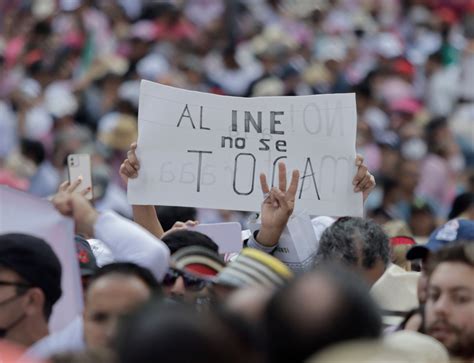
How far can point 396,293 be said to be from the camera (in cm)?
697

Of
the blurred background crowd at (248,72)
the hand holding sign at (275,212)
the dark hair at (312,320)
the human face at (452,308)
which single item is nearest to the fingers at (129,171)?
the hand holding sign at (275,212)

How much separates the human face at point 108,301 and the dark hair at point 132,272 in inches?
0.9

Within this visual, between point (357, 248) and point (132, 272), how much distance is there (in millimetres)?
1891

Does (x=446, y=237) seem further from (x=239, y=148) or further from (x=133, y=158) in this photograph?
(x=133, y=158)

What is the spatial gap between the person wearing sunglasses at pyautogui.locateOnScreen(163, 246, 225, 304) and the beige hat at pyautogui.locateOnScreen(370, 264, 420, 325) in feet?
2.31

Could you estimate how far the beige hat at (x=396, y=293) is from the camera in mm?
6766

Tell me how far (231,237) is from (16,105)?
952 centimetres

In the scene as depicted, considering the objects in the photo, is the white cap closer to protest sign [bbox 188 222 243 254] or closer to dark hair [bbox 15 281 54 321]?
protest sign [bbox 188 222 243 254]

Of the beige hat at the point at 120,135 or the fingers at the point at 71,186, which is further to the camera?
the beige hat at the point at 120,135

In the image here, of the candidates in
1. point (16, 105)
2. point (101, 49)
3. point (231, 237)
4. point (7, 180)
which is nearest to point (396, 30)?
point (101, 49)

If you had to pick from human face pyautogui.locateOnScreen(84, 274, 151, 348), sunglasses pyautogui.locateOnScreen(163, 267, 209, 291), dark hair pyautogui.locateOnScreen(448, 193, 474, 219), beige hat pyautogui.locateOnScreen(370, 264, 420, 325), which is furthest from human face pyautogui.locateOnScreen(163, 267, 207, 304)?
dark hair pyautogui.locateOnScreen(448, 193, 474, 219)

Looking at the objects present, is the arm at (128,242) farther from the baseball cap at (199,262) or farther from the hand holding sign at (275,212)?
the hand holding sign at (275,212)

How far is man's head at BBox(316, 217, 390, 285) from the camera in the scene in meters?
7.48

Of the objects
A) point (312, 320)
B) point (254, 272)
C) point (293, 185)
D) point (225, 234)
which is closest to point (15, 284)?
point (254, 272)
